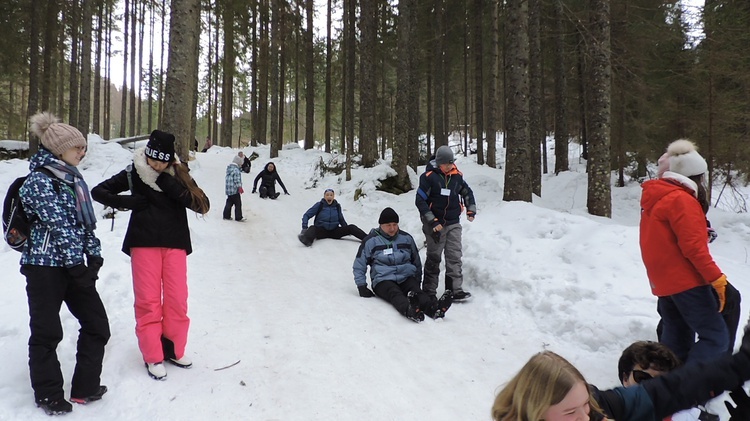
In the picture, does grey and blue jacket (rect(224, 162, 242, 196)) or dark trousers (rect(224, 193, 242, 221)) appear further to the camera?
dark trousers (rect(224, 193, 242, 221))

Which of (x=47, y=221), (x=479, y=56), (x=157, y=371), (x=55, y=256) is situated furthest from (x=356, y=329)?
(x=479, y=56)

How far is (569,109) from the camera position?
744 inches

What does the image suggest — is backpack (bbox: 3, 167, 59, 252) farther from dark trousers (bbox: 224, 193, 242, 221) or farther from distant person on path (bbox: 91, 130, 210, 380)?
dark trousers (bbox: 224, 193, 242, 221)

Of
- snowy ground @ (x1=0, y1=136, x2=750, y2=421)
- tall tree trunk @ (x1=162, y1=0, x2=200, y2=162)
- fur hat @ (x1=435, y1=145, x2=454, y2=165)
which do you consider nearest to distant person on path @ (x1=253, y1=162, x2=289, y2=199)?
snowy ground @ (x1=0, y1=136, x2=750, y2=421)

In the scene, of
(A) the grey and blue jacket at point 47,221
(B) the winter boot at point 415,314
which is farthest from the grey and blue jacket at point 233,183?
(A) the grey and blue jacket at point 47,221

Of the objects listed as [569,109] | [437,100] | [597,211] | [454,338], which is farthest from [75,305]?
[569,109]

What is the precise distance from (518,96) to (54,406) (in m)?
8.76

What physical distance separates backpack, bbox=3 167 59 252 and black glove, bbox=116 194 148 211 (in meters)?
0.58

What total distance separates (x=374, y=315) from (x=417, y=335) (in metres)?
0.69

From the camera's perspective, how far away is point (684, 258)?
299 centimetres

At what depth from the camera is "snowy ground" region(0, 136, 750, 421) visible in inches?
127

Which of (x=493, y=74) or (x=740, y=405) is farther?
(x=493, y=74)

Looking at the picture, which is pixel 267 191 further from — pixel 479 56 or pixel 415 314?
pixel 479 56

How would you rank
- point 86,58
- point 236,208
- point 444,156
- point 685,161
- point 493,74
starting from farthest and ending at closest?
point 86,58 → point 493,74 → point 236,208 → point 444,156 → point 685,161
